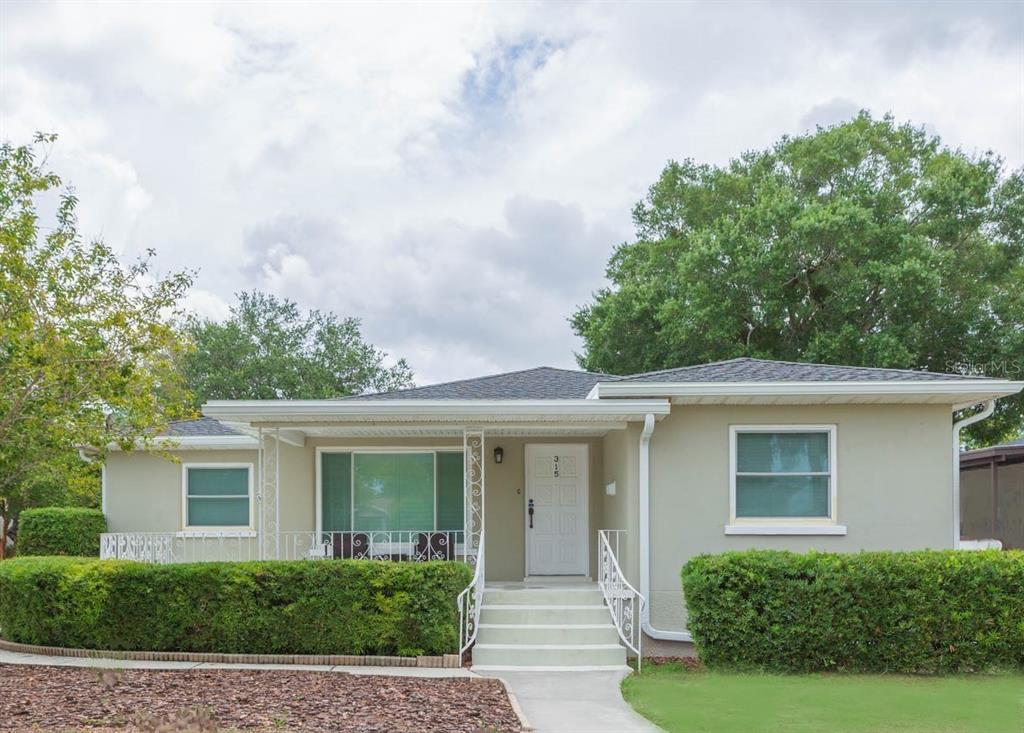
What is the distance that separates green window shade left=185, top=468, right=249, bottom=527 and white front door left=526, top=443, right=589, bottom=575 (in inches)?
224

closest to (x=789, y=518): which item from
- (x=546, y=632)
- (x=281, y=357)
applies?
(x=546, y=632)

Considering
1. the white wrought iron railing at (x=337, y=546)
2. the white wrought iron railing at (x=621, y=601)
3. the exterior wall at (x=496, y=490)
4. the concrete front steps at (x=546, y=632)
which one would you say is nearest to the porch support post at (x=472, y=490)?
the white wrought iron railing at (x=337, y=546)

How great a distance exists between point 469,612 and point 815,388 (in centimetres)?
484

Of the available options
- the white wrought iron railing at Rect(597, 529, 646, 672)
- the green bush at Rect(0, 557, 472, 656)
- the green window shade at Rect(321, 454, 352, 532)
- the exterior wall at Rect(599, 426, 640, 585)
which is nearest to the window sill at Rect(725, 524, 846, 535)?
the exterior wall at Rect(599, 426, 640, 585)

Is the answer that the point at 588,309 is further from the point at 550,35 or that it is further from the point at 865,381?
the point at 865,381

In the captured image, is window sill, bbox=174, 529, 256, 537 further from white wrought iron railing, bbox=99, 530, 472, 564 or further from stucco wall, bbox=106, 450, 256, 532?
white wrought iron railing, bbox=99, 530, 472, 564

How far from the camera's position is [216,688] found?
29.0 feet

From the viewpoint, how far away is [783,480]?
12.2 meters

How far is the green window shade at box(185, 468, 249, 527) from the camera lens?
689 inches

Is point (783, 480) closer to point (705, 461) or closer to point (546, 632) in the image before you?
point (705, 461)

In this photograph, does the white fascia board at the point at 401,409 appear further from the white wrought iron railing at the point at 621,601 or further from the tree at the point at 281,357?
the tree at the point at 281,357

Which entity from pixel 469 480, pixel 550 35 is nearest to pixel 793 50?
pixel 550 35

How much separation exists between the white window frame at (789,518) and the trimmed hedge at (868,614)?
5.67 ft

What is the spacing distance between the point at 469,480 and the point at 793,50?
34.5 feet
